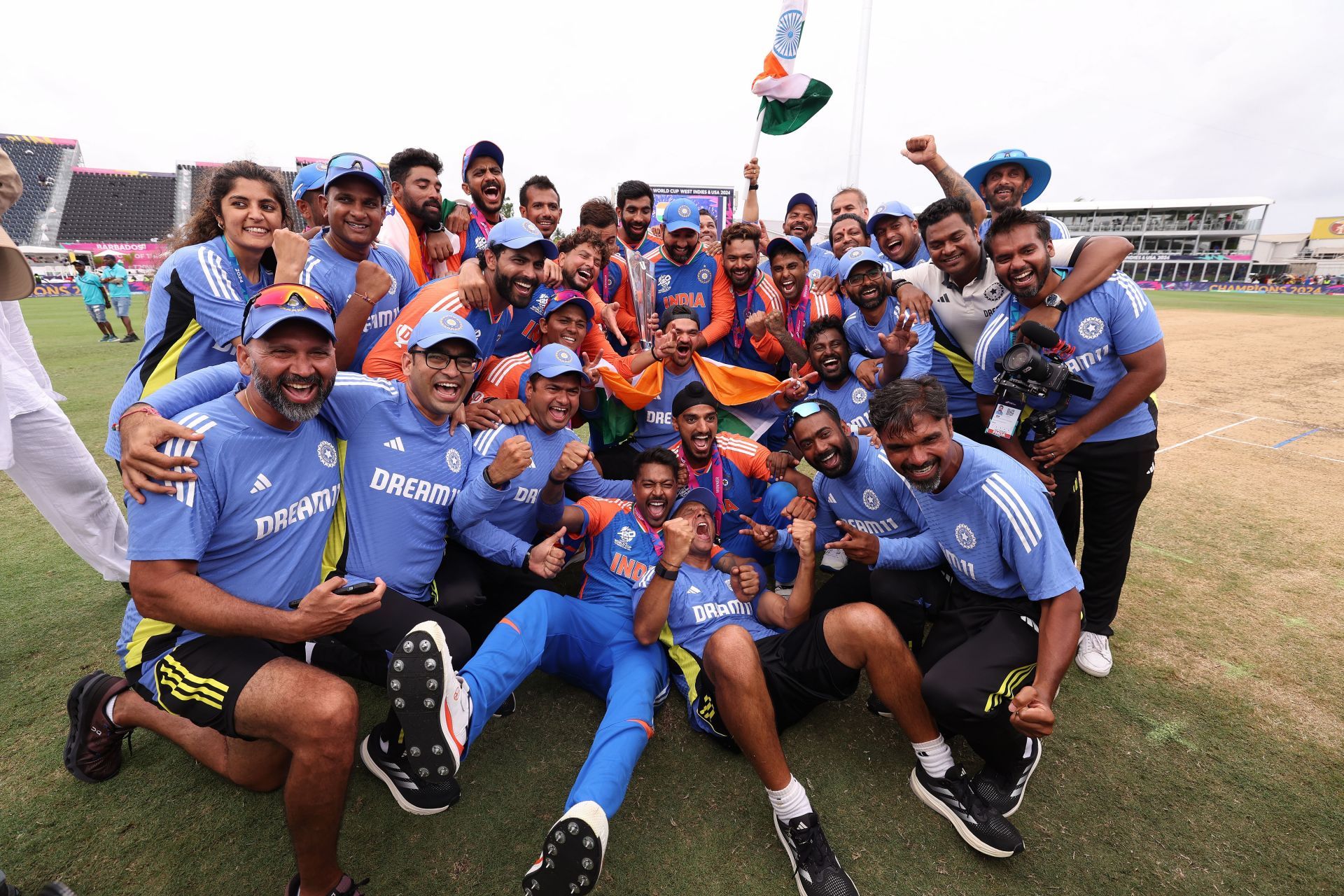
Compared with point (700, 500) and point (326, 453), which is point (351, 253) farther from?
point (700, 500)

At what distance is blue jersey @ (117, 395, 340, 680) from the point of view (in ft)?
7.58

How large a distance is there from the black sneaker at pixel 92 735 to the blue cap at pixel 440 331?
7.31ft

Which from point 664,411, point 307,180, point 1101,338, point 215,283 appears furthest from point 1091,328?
point 307,180

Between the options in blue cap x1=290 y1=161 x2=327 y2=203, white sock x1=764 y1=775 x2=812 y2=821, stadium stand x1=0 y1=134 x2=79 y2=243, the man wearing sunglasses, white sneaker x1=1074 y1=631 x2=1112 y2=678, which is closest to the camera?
white sock x1=764 y1=775 x2=812 y2=821

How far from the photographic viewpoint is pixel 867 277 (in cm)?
Answer: 463

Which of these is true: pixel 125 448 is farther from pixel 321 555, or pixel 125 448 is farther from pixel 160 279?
pixel 160 279

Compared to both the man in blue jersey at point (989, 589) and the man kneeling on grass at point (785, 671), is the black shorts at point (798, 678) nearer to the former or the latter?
the man kneeling on grass at point (785, 671)

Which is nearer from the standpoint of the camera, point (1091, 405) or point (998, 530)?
point (998, 530)

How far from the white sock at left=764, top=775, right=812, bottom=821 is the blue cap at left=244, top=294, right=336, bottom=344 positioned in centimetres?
289

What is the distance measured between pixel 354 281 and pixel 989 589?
422cm

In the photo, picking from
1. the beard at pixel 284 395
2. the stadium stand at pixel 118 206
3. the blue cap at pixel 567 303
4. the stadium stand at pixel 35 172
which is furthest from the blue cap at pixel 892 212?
the stadium stand at pixel 35 172

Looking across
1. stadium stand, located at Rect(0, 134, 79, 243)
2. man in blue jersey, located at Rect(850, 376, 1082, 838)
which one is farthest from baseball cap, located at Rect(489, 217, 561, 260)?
stadium stand, located at Rect(0, 134, 79, 243)

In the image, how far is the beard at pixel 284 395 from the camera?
258cm

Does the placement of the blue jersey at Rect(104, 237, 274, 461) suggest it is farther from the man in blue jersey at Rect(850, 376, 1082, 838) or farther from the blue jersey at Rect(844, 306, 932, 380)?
the blue jersey at Rect(844, 306, 932, 380)
